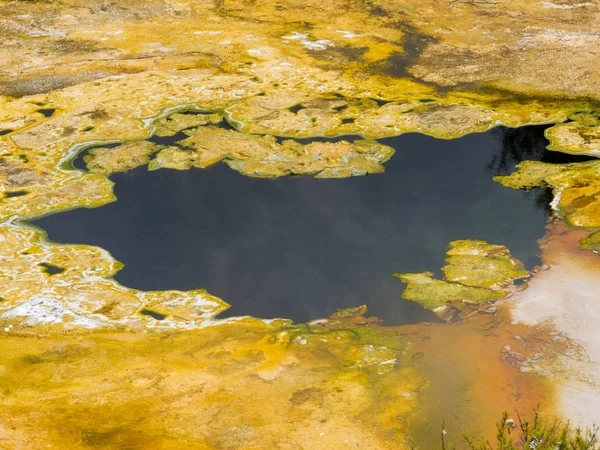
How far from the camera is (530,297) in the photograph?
12.8 meters

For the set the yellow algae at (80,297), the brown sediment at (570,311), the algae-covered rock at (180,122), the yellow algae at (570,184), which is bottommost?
the yellow algae at (80,297)

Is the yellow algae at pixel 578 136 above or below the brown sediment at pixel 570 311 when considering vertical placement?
above

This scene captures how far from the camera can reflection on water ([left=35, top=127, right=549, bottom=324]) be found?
546 inches

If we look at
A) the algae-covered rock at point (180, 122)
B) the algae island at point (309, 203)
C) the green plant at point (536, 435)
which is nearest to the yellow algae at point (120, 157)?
the algae island at point (309, 203)

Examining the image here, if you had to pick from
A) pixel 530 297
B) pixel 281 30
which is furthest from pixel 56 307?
pixel 281 30

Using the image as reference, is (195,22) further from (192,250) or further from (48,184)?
(192,250)

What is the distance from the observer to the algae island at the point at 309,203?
33.7ft

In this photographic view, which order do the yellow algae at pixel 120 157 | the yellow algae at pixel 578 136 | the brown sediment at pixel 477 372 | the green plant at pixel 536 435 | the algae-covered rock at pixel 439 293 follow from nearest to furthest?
the green plant at pixel 536 435
the brown sediment at pixel 477 372
the algae-covered rock at pixel 439 293
the yellow algae at pixel 578 136
the yellow algae at pixel 120 157

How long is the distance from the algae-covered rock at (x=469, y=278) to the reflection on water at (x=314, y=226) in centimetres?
25

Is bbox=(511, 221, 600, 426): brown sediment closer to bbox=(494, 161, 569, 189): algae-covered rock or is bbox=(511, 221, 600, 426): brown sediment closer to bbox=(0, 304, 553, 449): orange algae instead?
bbox=(0, 304, 553, 449): orange algae

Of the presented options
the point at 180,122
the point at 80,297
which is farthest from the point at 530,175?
the point at 80,297

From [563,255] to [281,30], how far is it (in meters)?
Answer: 15.8

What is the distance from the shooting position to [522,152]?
18422 millimetres

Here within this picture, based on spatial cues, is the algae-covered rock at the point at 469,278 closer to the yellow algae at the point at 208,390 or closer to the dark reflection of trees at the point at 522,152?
the yellow algae at the point at 208,390
